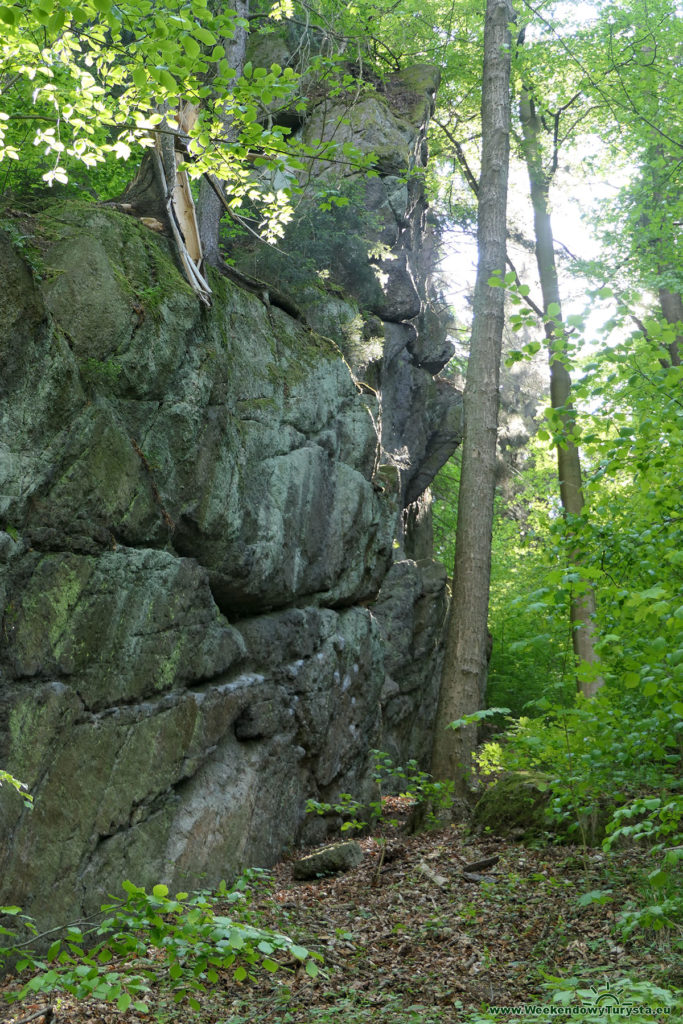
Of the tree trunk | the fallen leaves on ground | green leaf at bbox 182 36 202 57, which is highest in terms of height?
the tree trunk

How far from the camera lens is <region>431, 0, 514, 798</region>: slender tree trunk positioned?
32.5 ft

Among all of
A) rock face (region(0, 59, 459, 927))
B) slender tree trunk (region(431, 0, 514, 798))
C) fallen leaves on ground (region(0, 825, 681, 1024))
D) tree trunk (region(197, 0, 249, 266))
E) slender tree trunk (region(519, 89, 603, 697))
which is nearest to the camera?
fallen leaves on ground (region(0, 825, 681, 1024))

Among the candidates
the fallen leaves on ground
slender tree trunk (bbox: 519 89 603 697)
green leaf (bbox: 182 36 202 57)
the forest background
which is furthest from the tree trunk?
the fallen leaves on ground

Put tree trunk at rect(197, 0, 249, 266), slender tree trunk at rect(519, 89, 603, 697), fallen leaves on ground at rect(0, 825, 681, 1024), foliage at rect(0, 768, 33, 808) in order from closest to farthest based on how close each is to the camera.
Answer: foliage at rect(0, 768, 33, 808)
fallen leaves on ground at rect(0, 825, 681, 1024)
tree trunk at rect(197, 0, 249, 266)
slender tree trunk at rect(519, 89, 603, 697)

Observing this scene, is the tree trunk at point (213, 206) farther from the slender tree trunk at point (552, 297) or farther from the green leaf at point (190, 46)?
the green leaf at point (190, 46)

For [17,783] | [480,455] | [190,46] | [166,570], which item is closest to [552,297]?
[480,455]

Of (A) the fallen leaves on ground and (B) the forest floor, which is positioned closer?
(B) the forest floor

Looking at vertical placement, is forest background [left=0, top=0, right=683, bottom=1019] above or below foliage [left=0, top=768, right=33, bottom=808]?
above

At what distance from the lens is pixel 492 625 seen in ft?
68.7

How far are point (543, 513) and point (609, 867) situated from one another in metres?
14.5

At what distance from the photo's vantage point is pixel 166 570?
771 cm

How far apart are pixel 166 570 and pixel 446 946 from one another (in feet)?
13.9

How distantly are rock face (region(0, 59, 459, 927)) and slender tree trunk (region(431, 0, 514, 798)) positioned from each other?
1.71 metres

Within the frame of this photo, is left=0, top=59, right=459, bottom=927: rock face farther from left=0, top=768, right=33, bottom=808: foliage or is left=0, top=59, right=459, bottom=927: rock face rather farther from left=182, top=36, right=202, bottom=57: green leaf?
left=182, top=36, right=202, bottom=57: green leaf
